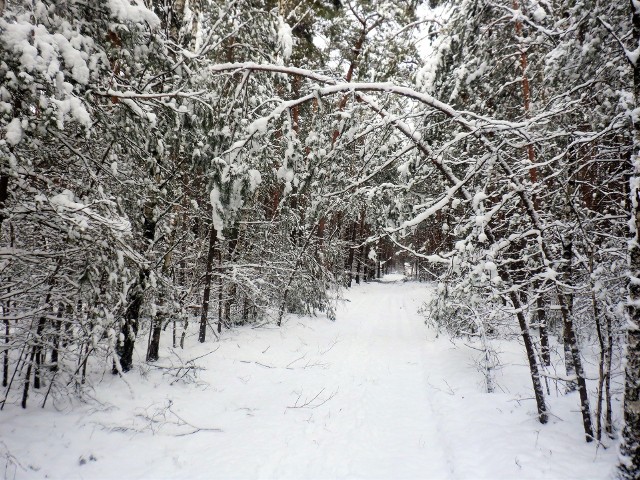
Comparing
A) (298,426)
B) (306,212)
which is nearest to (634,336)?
(306,212)

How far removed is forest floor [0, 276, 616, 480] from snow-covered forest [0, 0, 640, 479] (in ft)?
0.13

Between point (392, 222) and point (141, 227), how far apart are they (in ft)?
16.6

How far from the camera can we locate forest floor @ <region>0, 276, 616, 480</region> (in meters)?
4.41

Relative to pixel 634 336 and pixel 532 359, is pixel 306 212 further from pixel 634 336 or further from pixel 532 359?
pixel 634 336

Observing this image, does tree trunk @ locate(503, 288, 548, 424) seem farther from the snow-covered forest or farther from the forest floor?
the forest floor

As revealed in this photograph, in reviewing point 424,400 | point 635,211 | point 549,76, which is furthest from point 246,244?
point 635,211

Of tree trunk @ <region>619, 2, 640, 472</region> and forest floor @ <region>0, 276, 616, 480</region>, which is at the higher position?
tree trunk @ <region>619, 2, 640, 472</region>

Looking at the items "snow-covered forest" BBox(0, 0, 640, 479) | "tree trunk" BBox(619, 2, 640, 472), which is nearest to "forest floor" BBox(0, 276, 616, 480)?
"snow-covered forest" BBox(0, 0, 640, 479)

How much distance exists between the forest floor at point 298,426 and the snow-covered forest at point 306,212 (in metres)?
0.04

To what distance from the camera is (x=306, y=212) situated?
582 cm

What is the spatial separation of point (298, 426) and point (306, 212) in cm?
354

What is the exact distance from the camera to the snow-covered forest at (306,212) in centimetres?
370

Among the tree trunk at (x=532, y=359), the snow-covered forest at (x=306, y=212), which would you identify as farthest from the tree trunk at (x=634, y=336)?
the tree trunk at (x=532, y=359)

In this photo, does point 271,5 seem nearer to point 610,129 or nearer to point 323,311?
point 610,129
